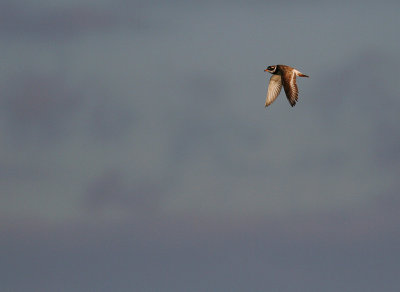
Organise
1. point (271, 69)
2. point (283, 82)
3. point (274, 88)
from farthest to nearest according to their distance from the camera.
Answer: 1. point (271, 69)
2. point (274, 88)
3. point (283, 82)

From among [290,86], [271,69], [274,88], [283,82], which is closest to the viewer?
[290,86]

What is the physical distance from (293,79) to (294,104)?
4.52m

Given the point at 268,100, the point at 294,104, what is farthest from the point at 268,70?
the point at 294,104

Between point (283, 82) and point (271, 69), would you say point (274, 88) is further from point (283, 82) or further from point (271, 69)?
point (283, 82)

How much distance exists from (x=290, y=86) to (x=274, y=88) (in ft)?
16.2

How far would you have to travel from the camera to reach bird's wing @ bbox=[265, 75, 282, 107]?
7381 cm

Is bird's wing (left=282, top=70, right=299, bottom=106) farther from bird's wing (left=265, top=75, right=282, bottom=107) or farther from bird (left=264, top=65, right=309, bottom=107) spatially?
bird's wing (left=265, top=75, right=282, bottom=107)

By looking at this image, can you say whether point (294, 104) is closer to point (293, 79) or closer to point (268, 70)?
point (293, 79)

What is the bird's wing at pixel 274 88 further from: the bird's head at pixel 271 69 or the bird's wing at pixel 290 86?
the bird's wing at pixel 290 86

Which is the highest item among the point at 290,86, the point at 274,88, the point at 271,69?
the point at 271,69

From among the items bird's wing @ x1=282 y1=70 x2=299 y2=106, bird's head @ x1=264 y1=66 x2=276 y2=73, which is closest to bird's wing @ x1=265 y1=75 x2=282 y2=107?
bird's head @ x1=264 y1=66 x2=276 y2=73

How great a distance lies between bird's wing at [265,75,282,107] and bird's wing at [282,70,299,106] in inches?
106

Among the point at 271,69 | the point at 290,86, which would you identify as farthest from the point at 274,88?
the point at 290,86

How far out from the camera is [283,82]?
70500 mm
